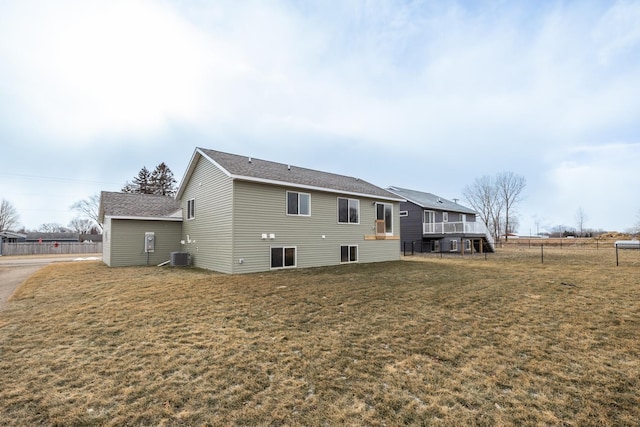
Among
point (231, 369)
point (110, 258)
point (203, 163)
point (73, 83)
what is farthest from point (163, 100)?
point (231, 369)

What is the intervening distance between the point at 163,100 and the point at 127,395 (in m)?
15.2

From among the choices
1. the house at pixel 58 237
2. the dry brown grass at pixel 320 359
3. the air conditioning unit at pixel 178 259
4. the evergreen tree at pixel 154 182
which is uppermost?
the evergreen tree at pixel 154 182

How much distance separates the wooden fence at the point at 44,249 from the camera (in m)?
28.0

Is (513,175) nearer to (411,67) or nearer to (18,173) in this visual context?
(411,67)

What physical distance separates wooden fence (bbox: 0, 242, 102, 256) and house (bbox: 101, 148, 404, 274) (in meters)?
20.3

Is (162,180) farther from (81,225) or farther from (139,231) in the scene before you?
(81,225)

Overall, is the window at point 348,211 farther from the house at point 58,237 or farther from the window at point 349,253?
the house at point 58,237

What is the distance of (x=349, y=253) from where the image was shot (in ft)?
48.6

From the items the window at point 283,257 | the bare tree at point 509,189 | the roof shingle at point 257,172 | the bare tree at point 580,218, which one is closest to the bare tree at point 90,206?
the roof shingle at point 257,172

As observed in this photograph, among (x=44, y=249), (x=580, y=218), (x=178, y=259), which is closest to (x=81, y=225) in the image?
(x=44, y=249)

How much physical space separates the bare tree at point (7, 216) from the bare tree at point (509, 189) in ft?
260

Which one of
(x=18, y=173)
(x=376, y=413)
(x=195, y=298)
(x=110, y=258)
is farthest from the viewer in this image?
(x=18, y=173)

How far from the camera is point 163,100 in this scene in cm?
1477

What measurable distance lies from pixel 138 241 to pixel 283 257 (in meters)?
8.24
